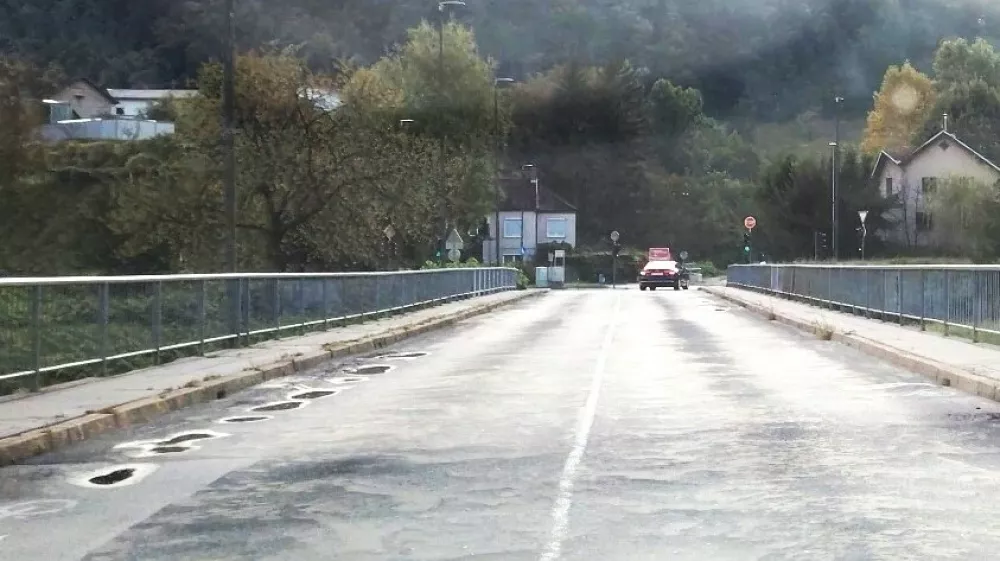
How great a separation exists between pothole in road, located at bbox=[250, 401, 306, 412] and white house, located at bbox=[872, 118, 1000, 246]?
252ft

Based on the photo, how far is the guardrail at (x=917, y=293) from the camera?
2020 cm

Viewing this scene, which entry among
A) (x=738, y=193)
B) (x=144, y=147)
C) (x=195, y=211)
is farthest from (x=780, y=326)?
(x=738, y=193)

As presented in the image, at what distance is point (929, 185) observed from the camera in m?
84.2

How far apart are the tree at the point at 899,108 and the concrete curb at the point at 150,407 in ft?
319

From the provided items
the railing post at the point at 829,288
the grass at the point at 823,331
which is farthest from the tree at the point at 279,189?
the grass at the point at 823,331

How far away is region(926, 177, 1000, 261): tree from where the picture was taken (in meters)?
67.6

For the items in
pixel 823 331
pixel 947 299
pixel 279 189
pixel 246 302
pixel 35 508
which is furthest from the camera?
pixel 279 189

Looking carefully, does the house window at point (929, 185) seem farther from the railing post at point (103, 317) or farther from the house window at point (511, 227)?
the railing post at point (103, 317)

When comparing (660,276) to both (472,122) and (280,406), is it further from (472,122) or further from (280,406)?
(280,406)

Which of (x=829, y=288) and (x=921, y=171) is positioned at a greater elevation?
(x=921, y=171)

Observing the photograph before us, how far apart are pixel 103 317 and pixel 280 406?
273cm

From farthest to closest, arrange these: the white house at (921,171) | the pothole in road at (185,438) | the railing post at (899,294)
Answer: the white house at (921,171) < the railing post at (899,294) < the pothole in road at (185,438)

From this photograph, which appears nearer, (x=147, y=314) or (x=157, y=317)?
(x=147, y=314)

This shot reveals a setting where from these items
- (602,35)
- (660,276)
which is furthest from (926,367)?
(602,35)
